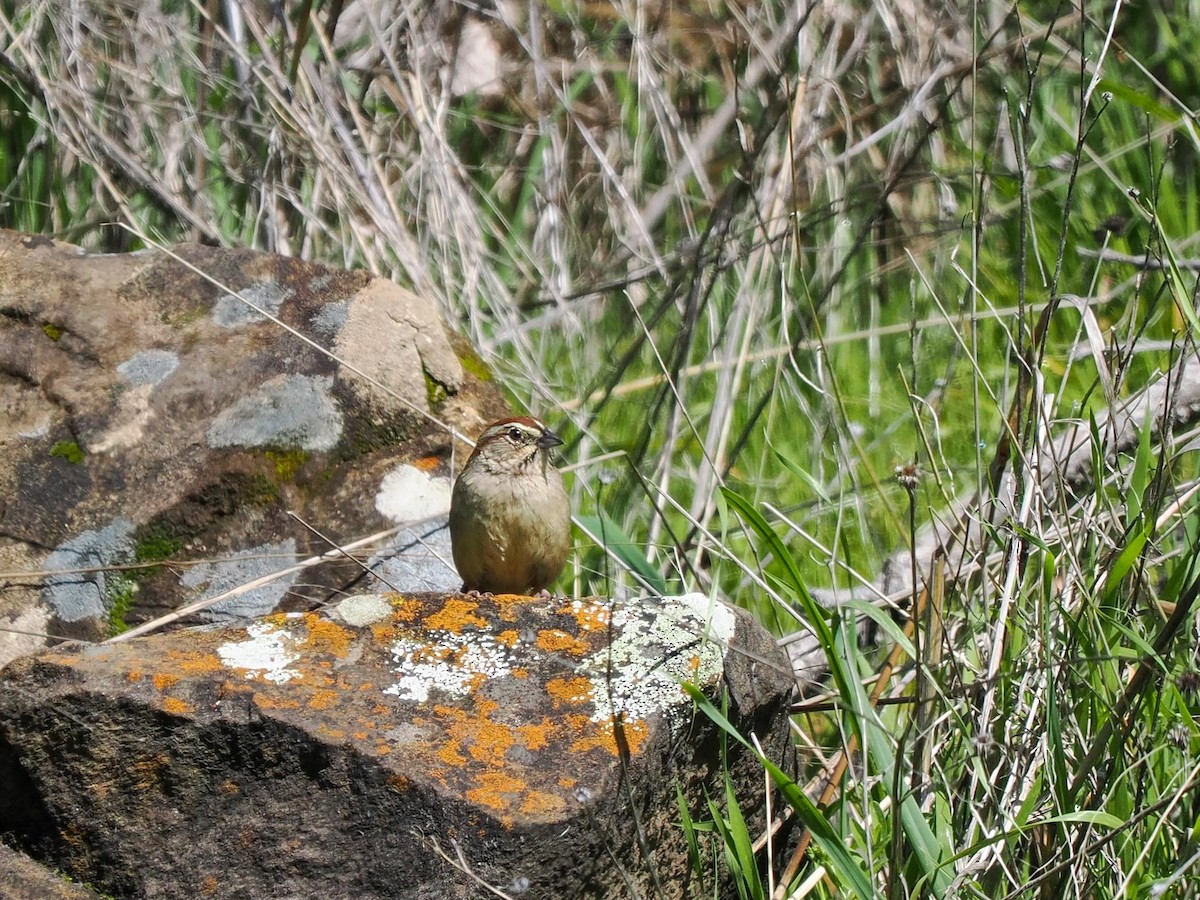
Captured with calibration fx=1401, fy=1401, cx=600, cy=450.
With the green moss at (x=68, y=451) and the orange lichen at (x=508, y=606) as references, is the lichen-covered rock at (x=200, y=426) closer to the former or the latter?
the green moss at (x=68, y=451)

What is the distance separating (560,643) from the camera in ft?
8.98

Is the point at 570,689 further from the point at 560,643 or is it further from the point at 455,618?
the point at 455,618

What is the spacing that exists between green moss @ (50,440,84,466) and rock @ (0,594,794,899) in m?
0.92

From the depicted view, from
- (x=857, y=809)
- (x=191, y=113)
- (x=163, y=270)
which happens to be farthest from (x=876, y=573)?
(x=191, y=113)

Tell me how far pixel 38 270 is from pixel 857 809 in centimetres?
255

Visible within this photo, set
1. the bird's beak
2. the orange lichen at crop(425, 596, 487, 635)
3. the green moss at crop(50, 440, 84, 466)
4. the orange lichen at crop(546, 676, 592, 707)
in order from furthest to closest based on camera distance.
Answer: the bird's beak < the green moss at crop(50, 440, 84, 466) < the orange lichen at crop(425, 596, 487, 635) < the orange lichen at crop(546, 676, 592, 707)

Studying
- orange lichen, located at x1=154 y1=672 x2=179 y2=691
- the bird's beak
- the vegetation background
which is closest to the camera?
orange lichen, located at x1=154 y1=672 x2=179 y2=691

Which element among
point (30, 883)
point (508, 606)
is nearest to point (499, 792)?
point (508, 606)

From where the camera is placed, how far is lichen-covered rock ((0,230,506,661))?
130 inches

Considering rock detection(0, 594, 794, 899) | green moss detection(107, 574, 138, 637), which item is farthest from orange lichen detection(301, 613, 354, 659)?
green moss detection(107, 574, 138, 637)

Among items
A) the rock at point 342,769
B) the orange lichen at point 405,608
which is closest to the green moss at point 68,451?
the rock at point 342,769

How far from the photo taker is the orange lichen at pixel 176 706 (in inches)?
95.7

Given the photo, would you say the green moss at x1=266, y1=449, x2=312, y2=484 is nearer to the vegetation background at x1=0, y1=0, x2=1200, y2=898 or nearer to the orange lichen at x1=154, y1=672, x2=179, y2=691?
the vegetation background at x1=0, y1=0, x2=1200, y2=898

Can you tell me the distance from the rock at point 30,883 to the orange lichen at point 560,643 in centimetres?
91
